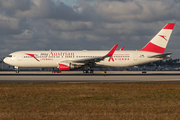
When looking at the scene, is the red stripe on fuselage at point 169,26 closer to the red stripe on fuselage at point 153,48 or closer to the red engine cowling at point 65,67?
the red stripe on fuselage at point 153,48

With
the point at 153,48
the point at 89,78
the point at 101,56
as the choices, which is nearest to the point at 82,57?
the point at 101,56

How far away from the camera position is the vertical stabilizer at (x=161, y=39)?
4784 cm

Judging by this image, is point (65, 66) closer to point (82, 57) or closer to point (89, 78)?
point (82, 57)

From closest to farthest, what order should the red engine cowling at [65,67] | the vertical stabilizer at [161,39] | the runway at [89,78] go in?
the runway at [89,78] → the red engine cowling at [65,67] → the vertical stabilizer at [161,39]

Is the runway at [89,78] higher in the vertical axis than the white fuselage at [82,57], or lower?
lower

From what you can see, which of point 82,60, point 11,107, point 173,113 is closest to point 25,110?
point 11,107

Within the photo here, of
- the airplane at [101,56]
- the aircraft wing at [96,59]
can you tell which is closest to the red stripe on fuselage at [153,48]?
the airplane at [101,56]

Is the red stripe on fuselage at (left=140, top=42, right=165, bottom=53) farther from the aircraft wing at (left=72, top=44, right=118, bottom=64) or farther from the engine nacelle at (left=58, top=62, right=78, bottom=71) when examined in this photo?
the engine nacelle at (left=58, top=62, right=78, bottom=71)

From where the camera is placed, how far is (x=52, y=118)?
380 inches

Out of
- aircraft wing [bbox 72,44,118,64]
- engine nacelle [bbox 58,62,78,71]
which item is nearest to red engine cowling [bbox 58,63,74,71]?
engine nacelle [bbox 58,62,78,71]

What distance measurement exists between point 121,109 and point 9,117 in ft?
17.4

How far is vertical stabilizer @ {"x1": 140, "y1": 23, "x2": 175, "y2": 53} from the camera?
157 feet

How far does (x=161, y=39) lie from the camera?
48.1 meters

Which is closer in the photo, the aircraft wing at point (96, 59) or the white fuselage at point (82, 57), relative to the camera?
the aircraft wing at point (96, 59)
